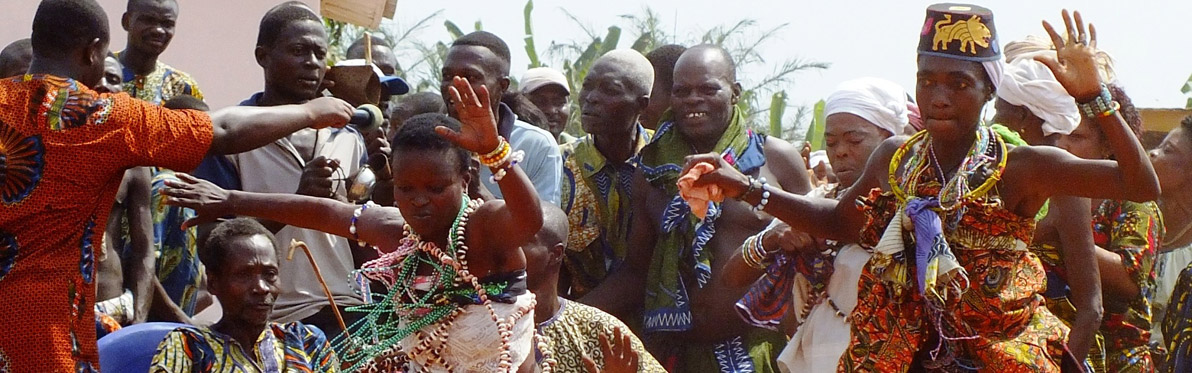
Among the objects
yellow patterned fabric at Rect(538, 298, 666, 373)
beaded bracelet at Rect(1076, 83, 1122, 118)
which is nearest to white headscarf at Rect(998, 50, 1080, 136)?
beaded bracelet at Rect(1076, 83, 1122, 118)

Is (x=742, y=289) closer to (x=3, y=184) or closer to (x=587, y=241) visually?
(x=587, y=241)

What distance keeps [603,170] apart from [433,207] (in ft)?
8.02

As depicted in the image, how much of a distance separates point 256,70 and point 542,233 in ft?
15.7

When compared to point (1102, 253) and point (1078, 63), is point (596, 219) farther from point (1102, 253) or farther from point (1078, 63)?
point (1078, 63)

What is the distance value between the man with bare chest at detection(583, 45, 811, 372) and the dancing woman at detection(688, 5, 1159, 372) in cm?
175

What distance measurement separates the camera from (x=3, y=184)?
476cm

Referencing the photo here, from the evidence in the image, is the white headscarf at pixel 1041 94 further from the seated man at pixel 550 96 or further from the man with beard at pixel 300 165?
the seated man at pixel 550 96

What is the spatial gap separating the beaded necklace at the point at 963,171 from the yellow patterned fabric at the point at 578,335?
52.9 inches

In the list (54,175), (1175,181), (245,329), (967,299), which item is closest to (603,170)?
(245,329)

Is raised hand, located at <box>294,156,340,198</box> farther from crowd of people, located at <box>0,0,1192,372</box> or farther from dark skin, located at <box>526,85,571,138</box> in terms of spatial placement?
dark skin, located at <box>526,85,571,138</box>

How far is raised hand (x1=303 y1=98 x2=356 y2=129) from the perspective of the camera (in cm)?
521

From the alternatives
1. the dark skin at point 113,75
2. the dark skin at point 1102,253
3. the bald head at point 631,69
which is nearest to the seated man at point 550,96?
the bald head at point 631,69

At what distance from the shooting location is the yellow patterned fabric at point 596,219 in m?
7.41

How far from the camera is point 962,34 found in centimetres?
501
